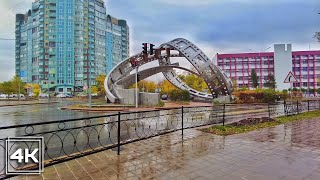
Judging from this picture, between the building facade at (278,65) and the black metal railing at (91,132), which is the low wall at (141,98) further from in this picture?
the building facade at (278,65)

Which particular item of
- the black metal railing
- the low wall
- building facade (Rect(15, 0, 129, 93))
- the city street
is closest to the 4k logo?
the black metal railing

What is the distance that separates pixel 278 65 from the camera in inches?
3378

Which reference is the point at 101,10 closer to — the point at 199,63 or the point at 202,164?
the point at 199,63

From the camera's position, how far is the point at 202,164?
18.3 ft

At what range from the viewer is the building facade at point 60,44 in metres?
89.7

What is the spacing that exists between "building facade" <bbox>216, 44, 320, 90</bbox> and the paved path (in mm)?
80063

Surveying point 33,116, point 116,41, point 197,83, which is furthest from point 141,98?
point 116,41

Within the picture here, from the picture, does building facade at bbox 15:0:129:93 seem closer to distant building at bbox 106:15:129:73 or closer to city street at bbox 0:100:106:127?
distant building at bbox 106:15:129:73

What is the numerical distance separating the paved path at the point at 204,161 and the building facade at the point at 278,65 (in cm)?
8006

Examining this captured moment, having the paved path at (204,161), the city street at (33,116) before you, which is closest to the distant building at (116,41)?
the city street at (33,116)

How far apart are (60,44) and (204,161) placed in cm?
9506

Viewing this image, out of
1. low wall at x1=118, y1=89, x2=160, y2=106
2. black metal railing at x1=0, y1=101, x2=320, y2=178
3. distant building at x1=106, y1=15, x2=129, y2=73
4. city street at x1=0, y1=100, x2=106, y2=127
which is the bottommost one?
city street at x1=0, y1=100, x2=106, y2=127

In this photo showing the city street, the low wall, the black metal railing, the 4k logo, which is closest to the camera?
the 4k logo

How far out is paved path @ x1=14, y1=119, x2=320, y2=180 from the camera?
491 centimetres
